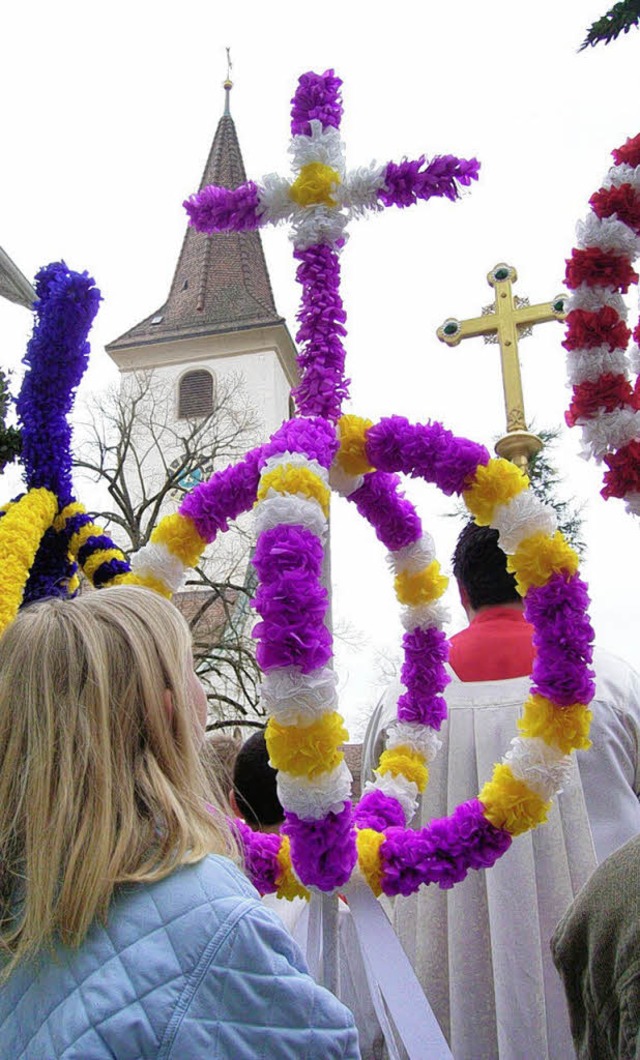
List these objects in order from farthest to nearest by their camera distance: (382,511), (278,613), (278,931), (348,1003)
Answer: (382,511), (348,1003), (278,613), (278,931)

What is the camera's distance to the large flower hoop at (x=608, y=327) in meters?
2.08

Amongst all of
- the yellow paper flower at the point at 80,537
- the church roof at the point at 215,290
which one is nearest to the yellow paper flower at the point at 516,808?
the yellow paper flower at the point at 80,537

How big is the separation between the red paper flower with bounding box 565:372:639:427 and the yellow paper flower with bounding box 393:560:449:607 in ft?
2.71

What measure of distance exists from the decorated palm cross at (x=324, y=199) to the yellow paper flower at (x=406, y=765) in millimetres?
979

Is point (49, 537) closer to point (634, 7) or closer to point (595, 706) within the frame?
point (595, 706)

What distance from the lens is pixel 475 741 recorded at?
2.71 metres

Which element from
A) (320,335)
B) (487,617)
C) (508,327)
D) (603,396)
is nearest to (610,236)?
(603,396)

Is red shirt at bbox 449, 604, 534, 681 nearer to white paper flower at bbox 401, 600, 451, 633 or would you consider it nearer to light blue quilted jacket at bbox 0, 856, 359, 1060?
white paper flower at bbox 401, 600, 451, 633

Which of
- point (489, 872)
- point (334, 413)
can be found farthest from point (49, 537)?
point (489, 872)

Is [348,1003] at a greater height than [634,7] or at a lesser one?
lesser

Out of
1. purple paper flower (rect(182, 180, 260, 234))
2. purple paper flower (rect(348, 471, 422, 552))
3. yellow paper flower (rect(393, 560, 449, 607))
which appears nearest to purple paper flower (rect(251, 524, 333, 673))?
purple paper flower (rect(348, 471, 422, 552))

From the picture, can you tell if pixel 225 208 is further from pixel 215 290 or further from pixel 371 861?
pixel 215 290

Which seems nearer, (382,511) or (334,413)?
(334,413)

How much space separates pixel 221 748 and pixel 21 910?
6.93ft
